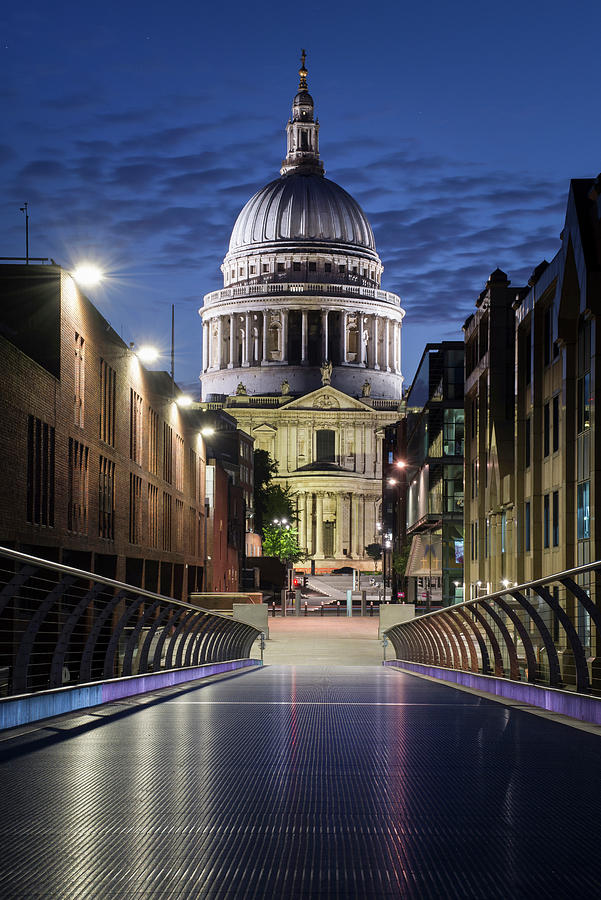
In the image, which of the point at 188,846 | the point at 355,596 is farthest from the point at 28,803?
the point at 355,596

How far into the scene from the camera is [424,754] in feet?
28.3

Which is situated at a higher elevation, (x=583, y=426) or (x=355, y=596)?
(x=583, y=426)

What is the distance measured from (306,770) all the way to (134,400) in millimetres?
41245

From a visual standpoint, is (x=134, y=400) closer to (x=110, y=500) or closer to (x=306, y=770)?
(x=110, y=500)

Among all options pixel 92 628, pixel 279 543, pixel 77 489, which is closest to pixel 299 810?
pixel 92 628

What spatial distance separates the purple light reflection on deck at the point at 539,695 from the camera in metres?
11.6

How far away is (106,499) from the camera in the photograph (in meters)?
42.7

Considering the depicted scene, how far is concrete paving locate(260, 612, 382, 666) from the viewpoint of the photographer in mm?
48250

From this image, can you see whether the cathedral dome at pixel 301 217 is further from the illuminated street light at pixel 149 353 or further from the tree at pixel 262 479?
the illuminated street light at pixel 149 353

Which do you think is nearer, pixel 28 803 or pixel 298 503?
pixel 28 803

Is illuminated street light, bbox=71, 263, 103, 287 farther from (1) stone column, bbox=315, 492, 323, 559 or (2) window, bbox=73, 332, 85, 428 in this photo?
(1) stone column, bbox=315, 492, 323, 559

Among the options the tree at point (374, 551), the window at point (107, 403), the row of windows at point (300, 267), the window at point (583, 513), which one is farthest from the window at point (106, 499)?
the row of windows at point (300, 267)

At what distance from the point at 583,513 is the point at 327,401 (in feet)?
488

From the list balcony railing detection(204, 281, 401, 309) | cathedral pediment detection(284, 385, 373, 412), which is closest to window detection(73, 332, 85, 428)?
cathedral pediment detection(284, 385, 373, 412)
